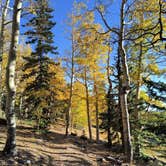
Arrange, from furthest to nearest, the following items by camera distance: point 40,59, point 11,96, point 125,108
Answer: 1. point 40,59
2. point 125,108
3. point 11,96

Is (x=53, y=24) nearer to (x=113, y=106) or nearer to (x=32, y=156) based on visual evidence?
(x=113, y=106)

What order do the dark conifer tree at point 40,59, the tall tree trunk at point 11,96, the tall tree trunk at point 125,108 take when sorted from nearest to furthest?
the tall tree trunk at point 11,96
the tall tree trunk at point 125,108
the dark conifer tree at point 40,59

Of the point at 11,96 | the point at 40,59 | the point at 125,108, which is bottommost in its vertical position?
the point at 125,108

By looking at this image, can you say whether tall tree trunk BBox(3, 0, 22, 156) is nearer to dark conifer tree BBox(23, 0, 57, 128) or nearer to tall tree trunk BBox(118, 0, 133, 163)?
tall tree trunk BBox(118, 0, 133, 163)

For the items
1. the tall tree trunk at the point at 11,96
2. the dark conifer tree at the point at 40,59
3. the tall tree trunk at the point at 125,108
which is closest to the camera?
the tall tree trunk at the point at 11,96

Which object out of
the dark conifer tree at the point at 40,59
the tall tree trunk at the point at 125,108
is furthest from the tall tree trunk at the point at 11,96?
the dark conifer tree at the point at 40,59

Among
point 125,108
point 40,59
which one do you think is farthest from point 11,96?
point 40,59

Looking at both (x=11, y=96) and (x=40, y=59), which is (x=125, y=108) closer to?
(x=11, y=96)

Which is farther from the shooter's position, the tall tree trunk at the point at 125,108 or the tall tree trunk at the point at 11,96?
the tall tree trunk at the point at 125,108

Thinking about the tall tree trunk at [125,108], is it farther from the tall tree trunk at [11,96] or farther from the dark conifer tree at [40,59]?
the dark conifer tree at [40,59]

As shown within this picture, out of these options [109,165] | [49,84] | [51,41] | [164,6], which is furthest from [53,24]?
[109,165]

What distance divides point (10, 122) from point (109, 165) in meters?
3.92

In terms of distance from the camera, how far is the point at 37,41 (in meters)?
19.9

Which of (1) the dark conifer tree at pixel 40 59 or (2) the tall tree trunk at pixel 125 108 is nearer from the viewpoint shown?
(2) the tall tree trunk at pixel 125 108
